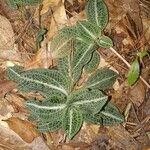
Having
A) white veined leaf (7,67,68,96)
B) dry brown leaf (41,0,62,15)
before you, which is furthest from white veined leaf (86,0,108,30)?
white veined leaf (7,67,68,96)

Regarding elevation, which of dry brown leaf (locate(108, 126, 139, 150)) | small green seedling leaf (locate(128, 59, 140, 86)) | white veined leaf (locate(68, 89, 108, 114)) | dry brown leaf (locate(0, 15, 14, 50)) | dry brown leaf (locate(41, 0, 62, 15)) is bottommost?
dry brown leaf (locate(108, 126, 139, 150))

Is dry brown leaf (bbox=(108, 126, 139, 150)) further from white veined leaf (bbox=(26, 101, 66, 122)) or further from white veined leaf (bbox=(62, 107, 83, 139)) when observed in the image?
white veined leaf (bbox=(26, 101, 66, 122))

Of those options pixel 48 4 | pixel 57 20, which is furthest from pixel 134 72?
pixel 48 4

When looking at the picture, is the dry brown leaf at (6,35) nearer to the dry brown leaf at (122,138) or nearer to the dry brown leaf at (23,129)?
the dry brown leaf at (23,129)

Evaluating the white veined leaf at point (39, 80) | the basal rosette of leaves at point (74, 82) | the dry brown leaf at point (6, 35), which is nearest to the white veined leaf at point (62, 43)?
the basal rosette of leaves at point (74, 82)

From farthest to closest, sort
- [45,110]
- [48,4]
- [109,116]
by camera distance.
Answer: [48,4] → [109,116] → [45,110]

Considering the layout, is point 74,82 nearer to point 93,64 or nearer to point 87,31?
point 93,64

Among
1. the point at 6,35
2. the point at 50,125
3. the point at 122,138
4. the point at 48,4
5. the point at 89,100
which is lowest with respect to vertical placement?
the point at 122,138
